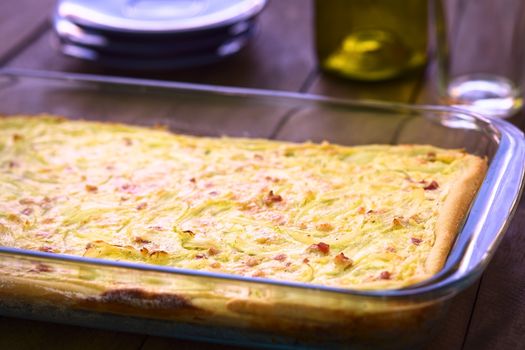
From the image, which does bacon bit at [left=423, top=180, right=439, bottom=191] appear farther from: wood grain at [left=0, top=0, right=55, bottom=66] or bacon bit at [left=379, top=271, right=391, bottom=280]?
wood grain at [left=0, top=0, right=55, bottom=66]

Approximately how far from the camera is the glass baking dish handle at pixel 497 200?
1.37 metres

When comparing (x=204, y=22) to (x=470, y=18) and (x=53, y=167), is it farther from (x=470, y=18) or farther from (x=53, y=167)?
(x=470, y=18)

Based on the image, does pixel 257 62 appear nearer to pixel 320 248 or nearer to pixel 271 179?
pixel 271 179

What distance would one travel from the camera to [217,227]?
164cm

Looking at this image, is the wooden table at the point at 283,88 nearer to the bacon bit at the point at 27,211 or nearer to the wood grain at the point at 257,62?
the wood grain at the point at 257,62

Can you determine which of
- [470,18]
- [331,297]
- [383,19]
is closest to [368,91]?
[383,19]

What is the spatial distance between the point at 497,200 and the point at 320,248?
31 cm

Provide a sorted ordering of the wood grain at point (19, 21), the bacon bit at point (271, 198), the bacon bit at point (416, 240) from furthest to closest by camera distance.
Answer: the wood grain at point (19, 21) → the bacon bit at point (271, 198) → the bacon bit at point (416, 240)

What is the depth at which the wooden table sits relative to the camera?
1.51 m

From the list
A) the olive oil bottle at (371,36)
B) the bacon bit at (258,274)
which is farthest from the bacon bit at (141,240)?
the olive oil bottle at (371,36)

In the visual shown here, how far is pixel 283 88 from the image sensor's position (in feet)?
8.16

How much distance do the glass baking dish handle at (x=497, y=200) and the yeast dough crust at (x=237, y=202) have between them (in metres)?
0.07

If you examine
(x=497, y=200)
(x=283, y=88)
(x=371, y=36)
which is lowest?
(x=283, y=88)

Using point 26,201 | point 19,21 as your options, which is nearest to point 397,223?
point 26,201
